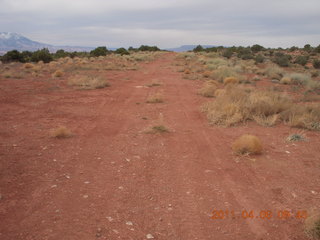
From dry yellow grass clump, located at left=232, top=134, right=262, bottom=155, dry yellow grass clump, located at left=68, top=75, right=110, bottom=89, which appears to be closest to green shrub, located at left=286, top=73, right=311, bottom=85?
dry yellow grass clump, located at left=68, top=75, right=110, bottom=89

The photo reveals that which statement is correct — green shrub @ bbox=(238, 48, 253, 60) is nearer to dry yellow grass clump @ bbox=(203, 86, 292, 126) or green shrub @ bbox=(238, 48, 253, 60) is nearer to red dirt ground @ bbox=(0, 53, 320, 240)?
dry yellow grass clump @ bbox=(203, 86, 292, 126)

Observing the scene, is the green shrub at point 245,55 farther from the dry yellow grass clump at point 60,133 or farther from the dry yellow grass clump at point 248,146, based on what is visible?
the dry yellow grass clump at point 60,133

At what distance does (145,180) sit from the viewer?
5.09 metres

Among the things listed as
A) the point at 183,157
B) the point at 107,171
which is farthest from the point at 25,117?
the point at 183,157

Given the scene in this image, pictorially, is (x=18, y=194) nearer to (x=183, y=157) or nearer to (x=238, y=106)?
(x=183, y=157)

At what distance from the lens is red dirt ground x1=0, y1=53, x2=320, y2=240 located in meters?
3.77

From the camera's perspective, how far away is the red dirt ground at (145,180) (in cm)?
377

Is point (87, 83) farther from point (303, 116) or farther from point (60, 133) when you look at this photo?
point (303, 116)

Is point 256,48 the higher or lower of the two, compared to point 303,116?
higher

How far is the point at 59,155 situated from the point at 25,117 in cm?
387

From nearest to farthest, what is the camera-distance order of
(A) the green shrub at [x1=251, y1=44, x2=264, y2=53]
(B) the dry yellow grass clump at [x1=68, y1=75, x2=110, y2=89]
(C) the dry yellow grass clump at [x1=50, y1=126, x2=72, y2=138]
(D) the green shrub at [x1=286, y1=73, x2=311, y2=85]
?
(C) the dry yellow grass clump at [x1=50, y1=126, x2=72, y2=138] → (B) the dry yellow grass clump at [x1=68, y1=75, x2=110, y2=89] → (D) the green shrub at [x1=286, y1=73, x2=311, y2=85] → (A) the green shrub at [x1=251, y1=44, x2=264, y2=53]
